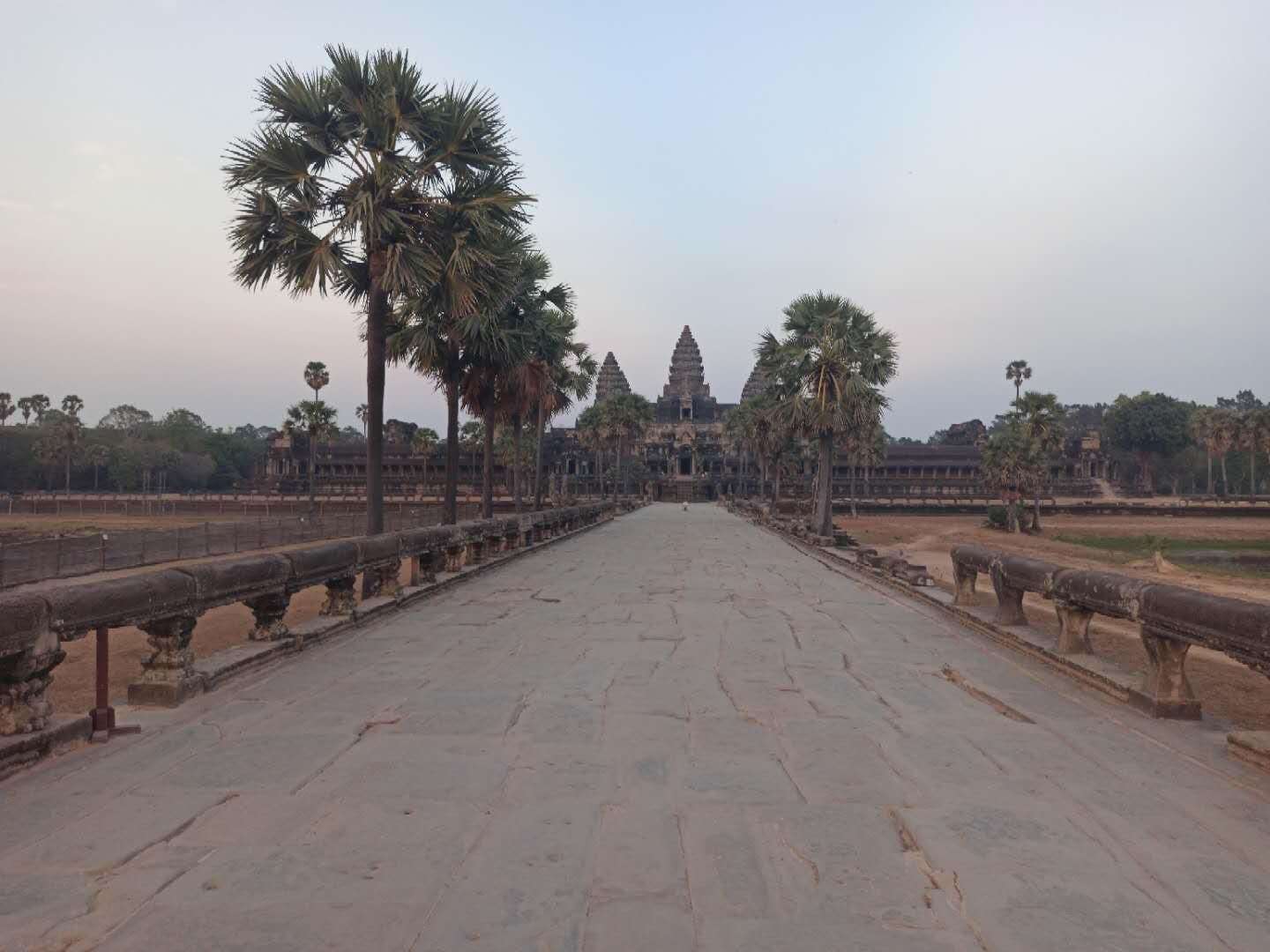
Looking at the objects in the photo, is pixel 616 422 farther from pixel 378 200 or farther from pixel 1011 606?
pixel 1011 606

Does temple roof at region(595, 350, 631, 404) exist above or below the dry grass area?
above

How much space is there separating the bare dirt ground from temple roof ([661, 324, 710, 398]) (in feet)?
229

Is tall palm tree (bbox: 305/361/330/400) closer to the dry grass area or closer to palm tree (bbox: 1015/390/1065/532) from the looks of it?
the dry grass area

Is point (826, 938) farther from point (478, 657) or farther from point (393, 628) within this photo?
point (393, 628)

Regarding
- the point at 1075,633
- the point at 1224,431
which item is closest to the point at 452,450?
the point at 1075,633

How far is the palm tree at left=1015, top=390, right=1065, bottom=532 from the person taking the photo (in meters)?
52.2

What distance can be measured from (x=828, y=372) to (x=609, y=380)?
102 metres

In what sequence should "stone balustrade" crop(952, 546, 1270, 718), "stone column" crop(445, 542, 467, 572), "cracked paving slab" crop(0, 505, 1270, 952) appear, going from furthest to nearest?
"stone column" crop(445, 542, 467, 572)
"stone balustrade" crop(952, 546, 1270, 718)
"cracked paving slab" crop(0, 505, 1270, 952)

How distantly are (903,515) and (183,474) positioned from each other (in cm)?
8801

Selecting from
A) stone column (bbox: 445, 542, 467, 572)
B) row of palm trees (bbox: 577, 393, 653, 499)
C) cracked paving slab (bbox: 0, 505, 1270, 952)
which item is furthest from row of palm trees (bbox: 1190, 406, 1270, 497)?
cracked paving slab (bbox: 0, 505, 1270, 952)

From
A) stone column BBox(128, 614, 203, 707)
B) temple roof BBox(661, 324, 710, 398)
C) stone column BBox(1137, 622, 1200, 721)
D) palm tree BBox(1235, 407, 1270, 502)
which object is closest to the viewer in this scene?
stone column BBox(1137, 622, 1200, 721)

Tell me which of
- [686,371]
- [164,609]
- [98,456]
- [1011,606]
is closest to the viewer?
[164,609]

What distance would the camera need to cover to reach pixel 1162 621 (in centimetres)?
546

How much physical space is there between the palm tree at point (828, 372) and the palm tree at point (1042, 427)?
29.1m
